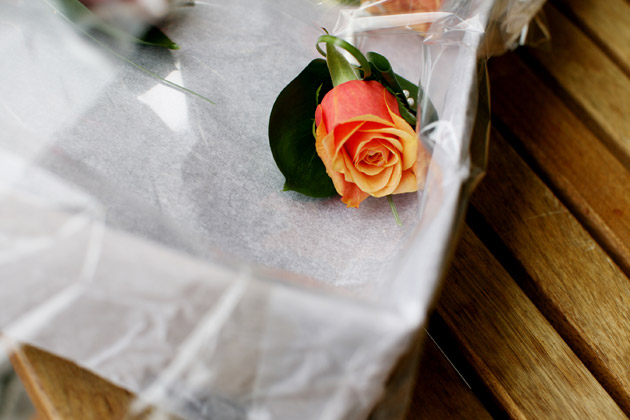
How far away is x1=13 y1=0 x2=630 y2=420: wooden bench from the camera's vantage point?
356 mm

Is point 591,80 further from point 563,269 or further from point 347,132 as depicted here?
point 347,132

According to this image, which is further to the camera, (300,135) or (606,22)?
(606,22)

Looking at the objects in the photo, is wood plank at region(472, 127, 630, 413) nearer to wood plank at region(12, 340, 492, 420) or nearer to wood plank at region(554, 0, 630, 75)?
wood plank at region(554, 0, 630, 75)

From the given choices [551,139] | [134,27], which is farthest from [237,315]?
[551,139]

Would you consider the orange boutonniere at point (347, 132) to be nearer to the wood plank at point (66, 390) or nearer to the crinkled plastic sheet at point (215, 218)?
the crinkled plastic sheet at point (215, 218)

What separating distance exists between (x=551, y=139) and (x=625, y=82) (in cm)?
12

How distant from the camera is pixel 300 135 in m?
0.36

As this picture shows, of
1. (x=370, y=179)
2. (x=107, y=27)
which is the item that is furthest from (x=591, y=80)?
(x=107, y=27)

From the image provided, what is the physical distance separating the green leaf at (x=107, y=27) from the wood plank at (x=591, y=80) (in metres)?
0.38

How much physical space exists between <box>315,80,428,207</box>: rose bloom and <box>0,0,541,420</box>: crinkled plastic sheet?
22 millimetres

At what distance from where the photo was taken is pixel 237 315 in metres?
0.24

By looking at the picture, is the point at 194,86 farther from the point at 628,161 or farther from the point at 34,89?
the point at 628,161

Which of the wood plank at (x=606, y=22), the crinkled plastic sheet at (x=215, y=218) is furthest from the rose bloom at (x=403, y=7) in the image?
the wood plank at (x=606, y=22)

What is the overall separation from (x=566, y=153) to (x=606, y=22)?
0.64ft
